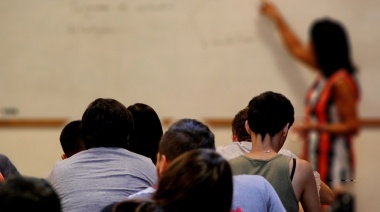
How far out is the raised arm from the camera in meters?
4.34

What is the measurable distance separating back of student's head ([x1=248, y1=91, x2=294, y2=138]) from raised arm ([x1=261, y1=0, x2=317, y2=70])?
1756mm

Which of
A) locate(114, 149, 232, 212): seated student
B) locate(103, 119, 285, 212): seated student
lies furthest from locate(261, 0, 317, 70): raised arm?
locate(114, 149, 232, 212): seated student

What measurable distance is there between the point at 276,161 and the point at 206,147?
1.52 feet

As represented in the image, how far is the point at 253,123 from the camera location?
8.56 feet

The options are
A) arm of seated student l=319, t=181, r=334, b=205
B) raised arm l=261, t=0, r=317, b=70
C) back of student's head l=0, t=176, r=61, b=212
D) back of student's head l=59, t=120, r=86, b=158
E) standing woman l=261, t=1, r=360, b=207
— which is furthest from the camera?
raised arm l=261, t=0, r=317, b=70

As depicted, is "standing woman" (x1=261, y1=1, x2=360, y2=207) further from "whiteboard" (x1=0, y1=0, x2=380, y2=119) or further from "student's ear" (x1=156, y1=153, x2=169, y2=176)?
"student's ear" (x1=156, y1=153, x2=169, y2=176)

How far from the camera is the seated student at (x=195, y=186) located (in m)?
1.58

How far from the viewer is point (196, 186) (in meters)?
1.57

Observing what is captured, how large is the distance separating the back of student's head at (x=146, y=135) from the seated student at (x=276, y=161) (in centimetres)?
41

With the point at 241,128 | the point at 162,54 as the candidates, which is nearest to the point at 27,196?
the point at 241,128

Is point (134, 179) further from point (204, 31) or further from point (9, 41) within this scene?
point (9, 41)

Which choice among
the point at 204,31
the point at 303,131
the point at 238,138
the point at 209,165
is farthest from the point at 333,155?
the point at 209,165

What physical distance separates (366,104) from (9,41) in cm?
205

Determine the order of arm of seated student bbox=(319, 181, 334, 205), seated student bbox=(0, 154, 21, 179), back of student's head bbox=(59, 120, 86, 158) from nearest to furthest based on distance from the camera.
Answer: arm of seated student bbox=(319, 181, 334, 205)
seated student bbox=(0, 154, 21, 179)
back of student's head bbox=(59, 120, 86, 158)
